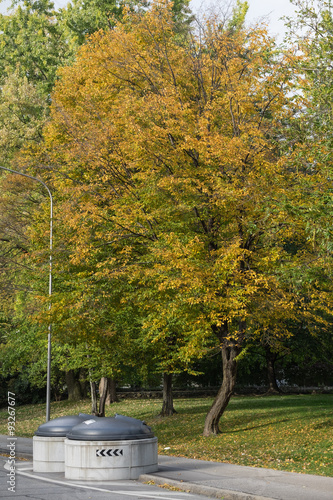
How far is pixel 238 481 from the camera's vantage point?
11016 mm

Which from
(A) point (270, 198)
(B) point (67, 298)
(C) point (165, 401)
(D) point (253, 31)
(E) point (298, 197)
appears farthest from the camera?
(C) point (165, 401)

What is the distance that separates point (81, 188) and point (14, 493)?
431 inches

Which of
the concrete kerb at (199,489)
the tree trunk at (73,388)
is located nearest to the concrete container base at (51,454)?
the concrete kerb at (199,489)

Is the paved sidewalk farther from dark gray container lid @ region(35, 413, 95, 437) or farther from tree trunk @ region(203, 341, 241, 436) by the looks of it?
tree trunk @ region(203, 341, 241, 436)

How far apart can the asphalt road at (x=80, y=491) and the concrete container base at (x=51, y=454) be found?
2.68ft

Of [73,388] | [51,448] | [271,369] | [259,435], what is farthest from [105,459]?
[73,388]

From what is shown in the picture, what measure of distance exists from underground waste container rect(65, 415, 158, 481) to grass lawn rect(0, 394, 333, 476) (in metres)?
3.18

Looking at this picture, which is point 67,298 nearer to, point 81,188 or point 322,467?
point 81,188

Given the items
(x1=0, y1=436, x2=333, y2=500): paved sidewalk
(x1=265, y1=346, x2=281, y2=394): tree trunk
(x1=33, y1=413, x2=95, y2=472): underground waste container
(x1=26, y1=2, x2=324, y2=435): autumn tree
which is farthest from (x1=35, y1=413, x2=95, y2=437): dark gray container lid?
(x1=265, y1=346, x2=281, y2=394): tree trunk

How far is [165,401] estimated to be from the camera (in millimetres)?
26875

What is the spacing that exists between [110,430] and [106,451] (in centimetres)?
40

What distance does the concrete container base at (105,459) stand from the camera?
11688mm

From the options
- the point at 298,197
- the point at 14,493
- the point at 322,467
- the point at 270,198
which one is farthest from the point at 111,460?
the point at 298,197

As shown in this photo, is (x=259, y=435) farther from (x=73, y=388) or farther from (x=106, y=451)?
(x=73, y=388)
